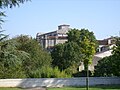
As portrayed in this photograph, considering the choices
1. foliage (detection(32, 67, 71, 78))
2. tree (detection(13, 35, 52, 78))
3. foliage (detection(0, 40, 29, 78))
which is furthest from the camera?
tree (detection(13, 35, 52, 78))

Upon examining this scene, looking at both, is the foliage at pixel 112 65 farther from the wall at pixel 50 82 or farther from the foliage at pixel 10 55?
A: the foliage at pixel 10 55

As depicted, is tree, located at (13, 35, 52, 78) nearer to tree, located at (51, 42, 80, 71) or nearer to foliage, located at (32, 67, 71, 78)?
foliage, located at (32, 67, 71, 78)

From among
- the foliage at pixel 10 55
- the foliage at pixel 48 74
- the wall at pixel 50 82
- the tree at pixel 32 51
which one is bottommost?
the wall at pixel 50 82

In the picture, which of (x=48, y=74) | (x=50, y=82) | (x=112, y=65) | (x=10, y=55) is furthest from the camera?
(x=112, y=65)

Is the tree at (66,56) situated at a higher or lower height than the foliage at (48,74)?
higher

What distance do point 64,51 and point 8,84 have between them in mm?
37410

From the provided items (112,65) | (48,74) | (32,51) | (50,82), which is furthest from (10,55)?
(32,51)

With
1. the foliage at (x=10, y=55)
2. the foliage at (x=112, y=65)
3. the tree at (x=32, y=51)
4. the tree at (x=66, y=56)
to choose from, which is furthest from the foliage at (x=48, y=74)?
the tree at (x=66, y=56)

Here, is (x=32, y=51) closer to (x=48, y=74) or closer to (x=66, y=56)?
(x=48, y=74)

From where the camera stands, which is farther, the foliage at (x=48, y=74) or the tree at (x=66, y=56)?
the tree at (x=66, y=56)

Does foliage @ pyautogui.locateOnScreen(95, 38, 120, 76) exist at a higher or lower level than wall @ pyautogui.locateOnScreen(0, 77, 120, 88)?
higher

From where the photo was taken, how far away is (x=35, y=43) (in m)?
54.4

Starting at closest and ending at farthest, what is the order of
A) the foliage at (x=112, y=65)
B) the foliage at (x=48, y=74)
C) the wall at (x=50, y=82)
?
the wall at (x=50, y=82)
the foliage at (x=48, y=74)
the foliage at (x=112, y=65)

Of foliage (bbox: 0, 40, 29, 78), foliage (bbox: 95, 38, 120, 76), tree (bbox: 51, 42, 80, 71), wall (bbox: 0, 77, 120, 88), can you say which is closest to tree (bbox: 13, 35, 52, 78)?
foliage (bbox: 95, 38, 120, 76)
